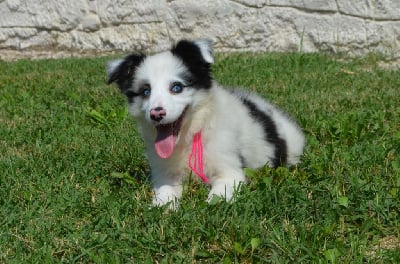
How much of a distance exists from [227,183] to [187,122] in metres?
0.45

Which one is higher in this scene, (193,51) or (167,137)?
(193,51)

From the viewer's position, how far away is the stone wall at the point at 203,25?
29.6 feet

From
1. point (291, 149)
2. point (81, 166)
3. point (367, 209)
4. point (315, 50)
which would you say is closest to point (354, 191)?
point (367, 209)

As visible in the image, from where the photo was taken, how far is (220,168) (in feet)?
13.6

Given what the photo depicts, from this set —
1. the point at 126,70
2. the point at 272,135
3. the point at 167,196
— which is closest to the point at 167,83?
the point at 126,70

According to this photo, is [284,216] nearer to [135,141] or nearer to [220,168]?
[220,168]

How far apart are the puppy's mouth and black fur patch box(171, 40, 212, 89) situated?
0.27 metres

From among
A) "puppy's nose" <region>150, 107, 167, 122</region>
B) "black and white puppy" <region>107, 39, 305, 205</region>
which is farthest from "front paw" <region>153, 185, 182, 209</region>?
"puppy's nose" <region>150, 107, 167, 122</region>

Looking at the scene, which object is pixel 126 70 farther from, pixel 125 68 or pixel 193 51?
pixel 193 51

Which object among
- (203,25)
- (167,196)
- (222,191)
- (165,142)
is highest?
(165,142)

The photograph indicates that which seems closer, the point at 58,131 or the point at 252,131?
the point at 252,131

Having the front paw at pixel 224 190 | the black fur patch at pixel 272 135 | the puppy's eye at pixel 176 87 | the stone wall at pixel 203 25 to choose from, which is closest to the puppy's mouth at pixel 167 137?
the puppy's eye at pixel 176 87

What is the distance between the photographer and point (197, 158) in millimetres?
4180

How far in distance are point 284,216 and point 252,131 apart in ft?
3.32
